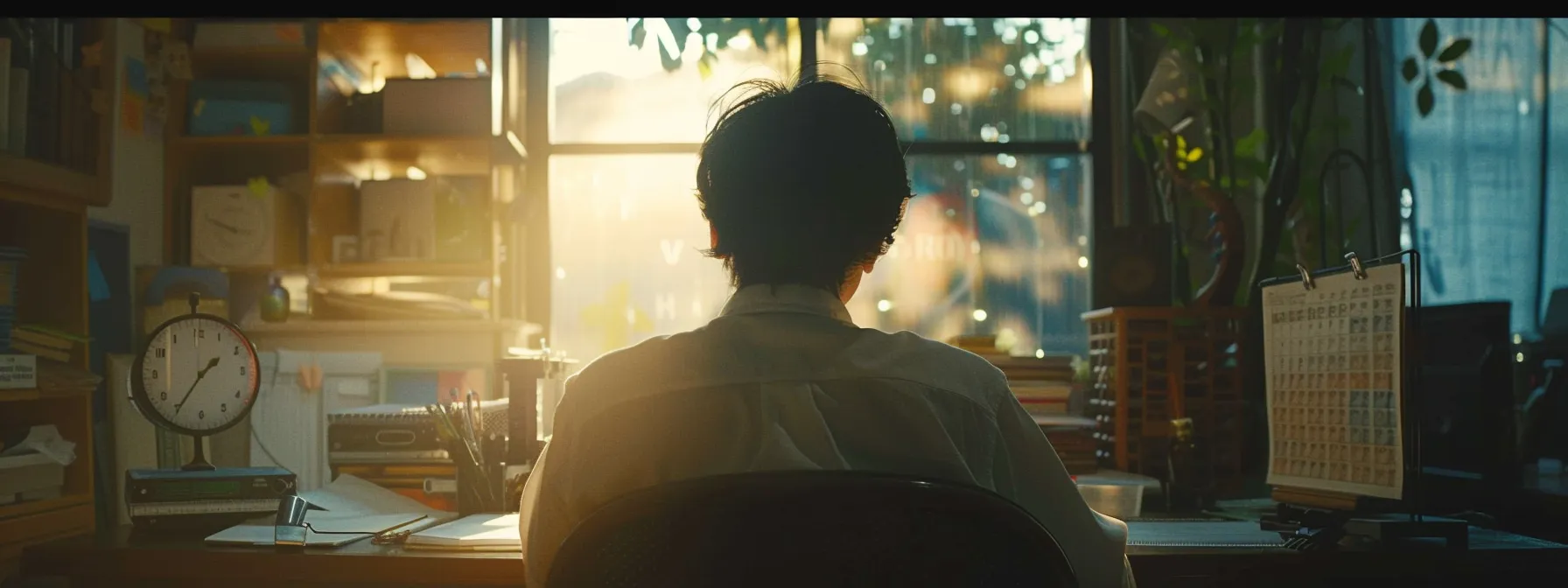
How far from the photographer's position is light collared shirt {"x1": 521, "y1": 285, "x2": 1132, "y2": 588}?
91 cm

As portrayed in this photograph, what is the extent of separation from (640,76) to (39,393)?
1984mm

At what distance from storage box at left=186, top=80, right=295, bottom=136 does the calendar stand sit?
265 cm

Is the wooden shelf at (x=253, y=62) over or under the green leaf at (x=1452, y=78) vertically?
over

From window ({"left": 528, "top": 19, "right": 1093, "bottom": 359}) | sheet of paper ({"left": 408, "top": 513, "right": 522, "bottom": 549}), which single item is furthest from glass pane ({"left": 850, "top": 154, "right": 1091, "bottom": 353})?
sheet of paper ({"left": 408, "top": 513, "right": 522, "bottom": 549})

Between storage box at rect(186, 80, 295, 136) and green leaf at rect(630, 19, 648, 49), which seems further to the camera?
green leaf at rect(630, 19, 648, 49)

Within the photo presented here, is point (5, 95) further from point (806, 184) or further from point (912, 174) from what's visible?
point (912, 174)

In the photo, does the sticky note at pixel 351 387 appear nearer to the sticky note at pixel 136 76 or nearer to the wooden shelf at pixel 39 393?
the wooden shelf at pixel 39 393

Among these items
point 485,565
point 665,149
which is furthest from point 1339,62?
point 485,565

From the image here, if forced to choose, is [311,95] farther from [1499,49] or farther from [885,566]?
[1499,49]

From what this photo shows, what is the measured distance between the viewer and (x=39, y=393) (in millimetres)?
1822

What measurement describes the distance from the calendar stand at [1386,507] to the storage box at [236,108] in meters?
2.65

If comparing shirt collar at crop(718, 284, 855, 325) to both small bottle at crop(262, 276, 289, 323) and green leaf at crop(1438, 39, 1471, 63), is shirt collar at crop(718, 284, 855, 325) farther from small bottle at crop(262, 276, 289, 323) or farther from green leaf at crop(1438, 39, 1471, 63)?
small bottle at crop(262, 276, 289, 323)

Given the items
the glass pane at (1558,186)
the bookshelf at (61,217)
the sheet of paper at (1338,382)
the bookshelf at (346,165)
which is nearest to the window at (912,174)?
the bookshelf at (346,165)

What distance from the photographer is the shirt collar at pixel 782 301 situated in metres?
1.03
